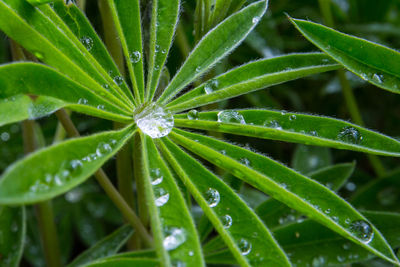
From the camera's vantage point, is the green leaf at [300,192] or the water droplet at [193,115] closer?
the green leaf at [300,192]

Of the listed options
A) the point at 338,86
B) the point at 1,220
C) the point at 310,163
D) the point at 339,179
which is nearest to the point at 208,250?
the point at 339,179

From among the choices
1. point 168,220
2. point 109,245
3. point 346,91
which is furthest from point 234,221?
point 346,91

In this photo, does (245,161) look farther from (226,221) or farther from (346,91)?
(346,91)

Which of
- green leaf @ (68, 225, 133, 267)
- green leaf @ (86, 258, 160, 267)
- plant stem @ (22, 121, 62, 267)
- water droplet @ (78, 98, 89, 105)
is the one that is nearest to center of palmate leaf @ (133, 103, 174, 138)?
water droplet @ (78, 98, 89, 105)

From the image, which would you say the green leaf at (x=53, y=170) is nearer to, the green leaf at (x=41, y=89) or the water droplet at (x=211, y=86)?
the green leaf at (x=41, y=89)

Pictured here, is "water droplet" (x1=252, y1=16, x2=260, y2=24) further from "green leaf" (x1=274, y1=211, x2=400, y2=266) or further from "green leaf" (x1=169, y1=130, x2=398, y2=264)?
"green leaf" (x1=274, y1=211, x2=400, y2=266)

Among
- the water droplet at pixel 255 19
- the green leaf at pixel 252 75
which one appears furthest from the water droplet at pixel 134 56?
the water droplet at pixel 255 19

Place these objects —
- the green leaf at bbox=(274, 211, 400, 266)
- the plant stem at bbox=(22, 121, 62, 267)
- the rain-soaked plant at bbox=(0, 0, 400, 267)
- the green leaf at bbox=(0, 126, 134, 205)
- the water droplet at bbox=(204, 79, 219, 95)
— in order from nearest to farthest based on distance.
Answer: the green leaf at bbox=(0, 126, 134, 205) < the rain-soaked plant at bbox=(0, 0, 400, 267) < the water droplet at bbox=(204, 79, 219, 95) < the green leaf at bbox=(274, 211, 400, 266) < the plant stem at bbox=(22, 121, 62, 267)
